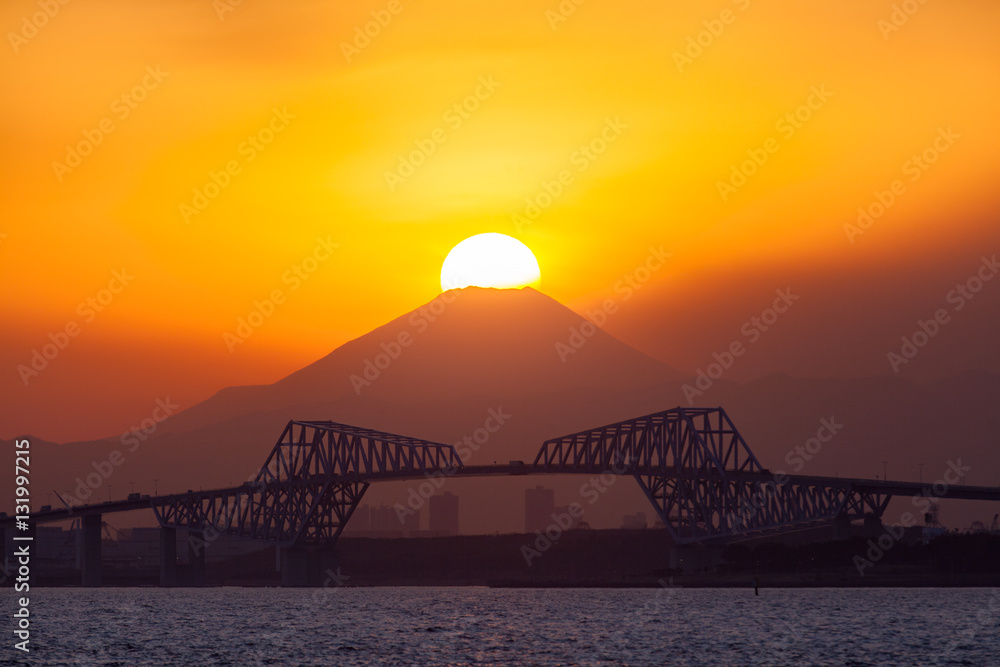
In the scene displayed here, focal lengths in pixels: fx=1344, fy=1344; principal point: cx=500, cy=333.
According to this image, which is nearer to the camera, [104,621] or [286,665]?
[286,665]

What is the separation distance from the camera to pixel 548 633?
342 feet

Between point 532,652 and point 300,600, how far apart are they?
100723 millimetres

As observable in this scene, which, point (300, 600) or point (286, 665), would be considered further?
point (300, 600)

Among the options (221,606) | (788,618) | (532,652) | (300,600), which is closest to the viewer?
(532,652)

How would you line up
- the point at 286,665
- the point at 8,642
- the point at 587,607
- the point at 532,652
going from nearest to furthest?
the point at 286,665
the point at 532,652
the point at 8,642
the point at 587,607

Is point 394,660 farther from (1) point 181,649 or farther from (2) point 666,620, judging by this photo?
(2) point 666,620

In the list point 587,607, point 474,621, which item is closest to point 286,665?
point 474,621

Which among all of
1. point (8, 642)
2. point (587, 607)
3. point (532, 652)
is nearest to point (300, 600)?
point (587, 607)

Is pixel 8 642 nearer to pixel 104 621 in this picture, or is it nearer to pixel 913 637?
pixel 104 621

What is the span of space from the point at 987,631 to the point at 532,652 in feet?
114

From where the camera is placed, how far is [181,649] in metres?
94.2

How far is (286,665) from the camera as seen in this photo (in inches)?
3231

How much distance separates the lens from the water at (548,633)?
84.2 meters

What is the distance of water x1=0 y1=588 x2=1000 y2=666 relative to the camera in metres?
84.2
